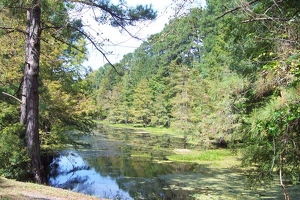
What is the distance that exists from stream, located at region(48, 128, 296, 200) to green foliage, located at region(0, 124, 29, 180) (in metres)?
3.10

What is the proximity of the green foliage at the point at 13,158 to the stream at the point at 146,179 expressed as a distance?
10.2ft

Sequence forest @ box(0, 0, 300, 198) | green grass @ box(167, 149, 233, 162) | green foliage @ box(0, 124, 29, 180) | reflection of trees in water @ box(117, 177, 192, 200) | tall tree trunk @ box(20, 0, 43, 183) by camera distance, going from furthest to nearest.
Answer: green grass @ box(167, 149, 233, 162) → reflection of trees in water @ box(117, 177, 192, 200) → tall tree trunk @ box(20, 0, 43, 183) → green foliage @ box(0, 124, 29, 180) → forest @ box(0, 0, 300, 198)

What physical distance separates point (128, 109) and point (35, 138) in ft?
187

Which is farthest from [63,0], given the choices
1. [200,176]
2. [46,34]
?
[200,176]

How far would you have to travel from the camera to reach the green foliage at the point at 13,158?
9.48m

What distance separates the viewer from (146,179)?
1533cm

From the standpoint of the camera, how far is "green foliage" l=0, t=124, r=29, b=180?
373 inches

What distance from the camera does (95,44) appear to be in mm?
9719

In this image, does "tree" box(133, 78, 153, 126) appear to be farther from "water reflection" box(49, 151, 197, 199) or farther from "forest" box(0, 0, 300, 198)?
"water reflection" box(49, 151, 197, 199)

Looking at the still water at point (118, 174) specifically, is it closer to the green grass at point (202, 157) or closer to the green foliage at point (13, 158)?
the green grass at point (202, 157)

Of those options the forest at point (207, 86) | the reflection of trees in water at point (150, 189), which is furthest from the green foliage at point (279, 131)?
the reflection of trees in water at point (150, 189)

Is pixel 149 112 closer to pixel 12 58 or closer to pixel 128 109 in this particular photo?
pixel 128 109

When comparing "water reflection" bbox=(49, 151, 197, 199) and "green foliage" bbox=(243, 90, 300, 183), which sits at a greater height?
"green foliage" bbox=(243, 90, 300, 183)

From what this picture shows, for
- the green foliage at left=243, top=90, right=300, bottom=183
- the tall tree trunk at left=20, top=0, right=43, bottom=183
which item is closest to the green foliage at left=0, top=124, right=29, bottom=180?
the tall tree trunk at left=20, top=0, right=43, bottom=183
